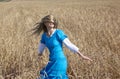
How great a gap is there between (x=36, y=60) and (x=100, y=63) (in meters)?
0.82

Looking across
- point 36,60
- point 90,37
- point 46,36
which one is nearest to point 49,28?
point 46,36

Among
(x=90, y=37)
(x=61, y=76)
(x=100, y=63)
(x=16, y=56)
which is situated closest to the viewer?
(x=61, y=76)

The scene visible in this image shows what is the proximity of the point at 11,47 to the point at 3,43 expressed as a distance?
0.53 ft

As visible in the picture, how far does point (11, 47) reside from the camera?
4840 millimetres

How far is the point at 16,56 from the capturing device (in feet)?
15.2

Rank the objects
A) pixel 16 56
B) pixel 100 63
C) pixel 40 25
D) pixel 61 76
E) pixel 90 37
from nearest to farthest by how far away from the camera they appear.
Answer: pixel 61 76 → pixel 40 25 → pixel 100 63 → pixel 16 56 → pixel 90 37

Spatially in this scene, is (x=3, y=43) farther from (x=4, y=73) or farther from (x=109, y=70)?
(x=109, y=70)

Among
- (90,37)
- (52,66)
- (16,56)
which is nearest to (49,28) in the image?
(52,66)

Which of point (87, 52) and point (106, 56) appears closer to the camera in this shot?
point (106, 56)

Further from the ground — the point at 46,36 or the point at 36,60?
the point at 46,36

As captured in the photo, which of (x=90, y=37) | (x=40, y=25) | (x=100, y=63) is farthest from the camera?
(x=90, y=37)

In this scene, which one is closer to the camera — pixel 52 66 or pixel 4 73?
pixel 52 66

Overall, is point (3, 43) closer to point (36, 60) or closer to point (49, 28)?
point (36, 60)

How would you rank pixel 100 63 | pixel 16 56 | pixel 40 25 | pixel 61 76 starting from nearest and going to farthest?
pixel 61 76
pixel 40 25
pixel 100 63
pixel 16 56
